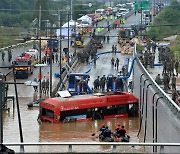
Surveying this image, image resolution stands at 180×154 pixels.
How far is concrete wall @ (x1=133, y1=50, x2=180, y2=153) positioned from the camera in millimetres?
15220

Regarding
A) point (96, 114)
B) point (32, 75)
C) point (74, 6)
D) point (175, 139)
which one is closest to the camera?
point (175, 139)

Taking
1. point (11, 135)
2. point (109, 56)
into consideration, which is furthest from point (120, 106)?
point (109, 56)

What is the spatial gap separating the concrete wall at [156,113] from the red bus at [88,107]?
0.49m

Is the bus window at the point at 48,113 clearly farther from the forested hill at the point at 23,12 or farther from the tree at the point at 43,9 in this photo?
the tree at the point at 43,9

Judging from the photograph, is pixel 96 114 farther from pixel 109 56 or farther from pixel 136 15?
pixel 136 15

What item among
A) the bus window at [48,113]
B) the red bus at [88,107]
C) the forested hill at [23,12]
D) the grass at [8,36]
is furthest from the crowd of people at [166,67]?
the forested hill at [23,12]

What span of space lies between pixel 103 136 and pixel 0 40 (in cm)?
3546

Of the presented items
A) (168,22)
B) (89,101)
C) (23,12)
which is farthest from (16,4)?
(89,101)

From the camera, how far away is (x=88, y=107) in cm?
2172

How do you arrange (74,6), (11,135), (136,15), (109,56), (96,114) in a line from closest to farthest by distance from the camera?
(11,135) → (96,114) → (109,56) → (136,15) → (74,6)

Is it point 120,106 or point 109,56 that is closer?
point 120,106

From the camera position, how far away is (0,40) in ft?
173

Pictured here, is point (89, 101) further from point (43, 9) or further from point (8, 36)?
point (43, 9)

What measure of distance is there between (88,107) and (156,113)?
4.12 meters
